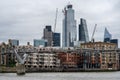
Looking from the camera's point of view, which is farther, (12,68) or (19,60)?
(12,68)

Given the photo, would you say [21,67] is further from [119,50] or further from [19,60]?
[119,50]

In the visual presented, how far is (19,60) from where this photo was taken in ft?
534

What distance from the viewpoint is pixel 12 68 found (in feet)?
651

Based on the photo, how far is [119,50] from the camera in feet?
630

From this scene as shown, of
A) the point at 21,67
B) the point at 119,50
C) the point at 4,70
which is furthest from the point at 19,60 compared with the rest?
the point at 119,50

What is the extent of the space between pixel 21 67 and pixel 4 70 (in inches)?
1270

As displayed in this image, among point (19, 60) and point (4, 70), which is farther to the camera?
point (4, 70)

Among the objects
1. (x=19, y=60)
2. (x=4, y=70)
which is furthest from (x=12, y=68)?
(x=19, y=60)

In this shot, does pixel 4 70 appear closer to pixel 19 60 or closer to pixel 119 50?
pixel 19 60

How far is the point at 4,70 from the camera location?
19162 centimetres

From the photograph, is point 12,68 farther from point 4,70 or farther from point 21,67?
point 21,67

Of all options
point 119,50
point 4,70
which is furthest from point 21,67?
point 119,50

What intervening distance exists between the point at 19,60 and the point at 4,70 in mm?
30395

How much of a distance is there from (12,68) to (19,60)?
1432 inches
